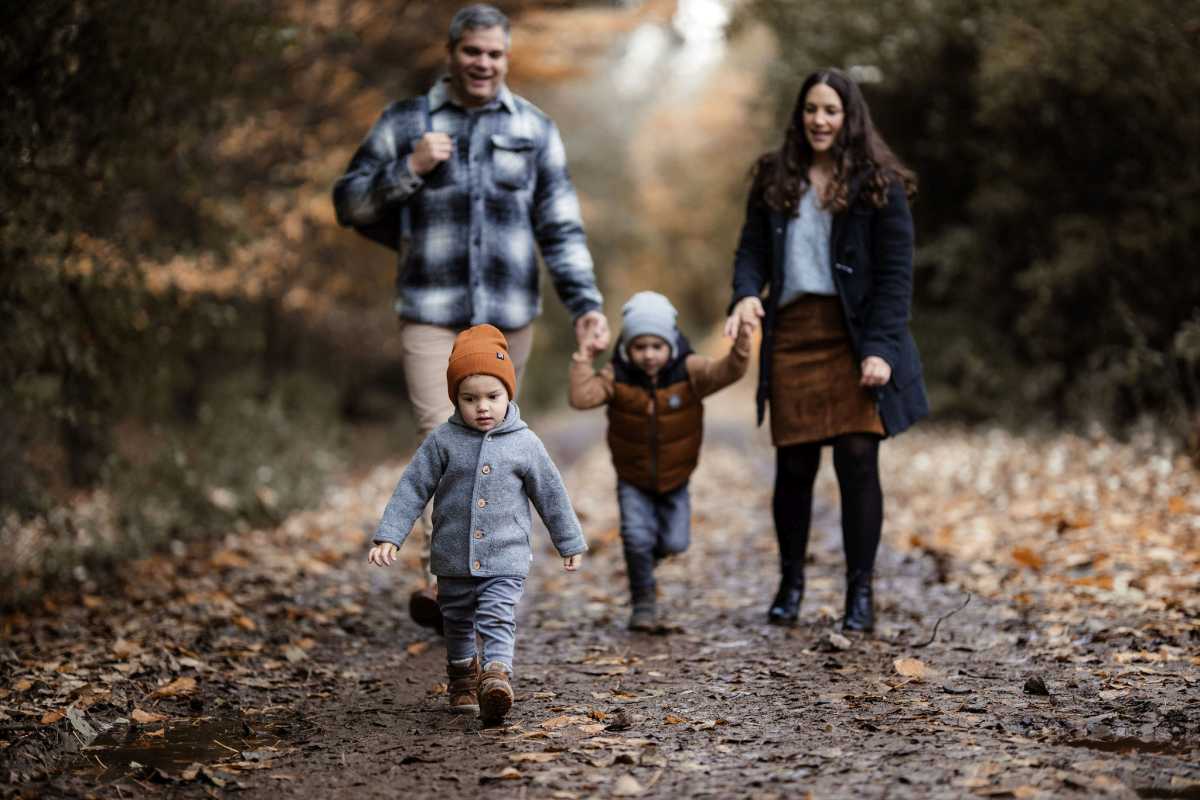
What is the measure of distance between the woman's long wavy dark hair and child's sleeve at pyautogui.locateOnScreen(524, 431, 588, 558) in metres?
1.83

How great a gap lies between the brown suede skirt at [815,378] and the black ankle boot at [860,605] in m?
0.64

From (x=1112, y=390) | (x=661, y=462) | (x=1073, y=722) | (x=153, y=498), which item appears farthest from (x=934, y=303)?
(x=1073, y=722)

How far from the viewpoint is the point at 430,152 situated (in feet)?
17.7

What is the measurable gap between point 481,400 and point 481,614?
741mm

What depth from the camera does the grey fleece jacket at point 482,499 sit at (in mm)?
4383

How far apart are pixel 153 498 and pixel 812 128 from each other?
6596 millimetres

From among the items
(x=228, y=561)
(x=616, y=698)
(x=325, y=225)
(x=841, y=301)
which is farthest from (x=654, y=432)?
(x=325, y=225)

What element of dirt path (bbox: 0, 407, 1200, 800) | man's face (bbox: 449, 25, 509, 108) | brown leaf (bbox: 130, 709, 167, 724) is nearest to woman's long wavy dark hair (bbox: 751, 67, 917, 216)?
man's face (bbox: 449, 25, 509, 108)

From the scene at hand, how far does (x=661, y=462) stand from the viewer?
5875 millimetres

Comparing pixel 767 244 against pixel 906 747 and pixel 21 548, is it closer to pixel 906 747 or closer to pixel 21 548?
pixel 906 747

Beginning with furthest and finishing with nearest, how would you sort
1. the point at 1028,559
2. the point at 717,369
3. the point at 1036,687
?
the point at 1028,559
the point at 717,369
the point at 1036,687

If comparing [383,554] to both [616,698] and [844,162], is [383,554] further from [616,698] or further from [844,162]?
[844,162]

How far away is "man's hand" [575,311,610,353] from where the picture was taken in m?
5.61

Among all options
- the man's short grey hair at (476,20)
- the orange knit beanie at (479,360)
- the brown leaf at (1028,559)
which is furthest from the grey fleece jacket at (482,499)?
the brown leaf at (1028,559)
